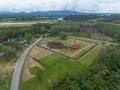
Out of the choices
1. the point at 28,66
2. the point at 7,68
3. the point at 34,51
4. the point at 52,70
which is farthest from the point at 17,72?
the point at 34,51

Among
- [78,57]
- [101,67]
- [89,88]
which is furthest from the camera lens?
[78,57]

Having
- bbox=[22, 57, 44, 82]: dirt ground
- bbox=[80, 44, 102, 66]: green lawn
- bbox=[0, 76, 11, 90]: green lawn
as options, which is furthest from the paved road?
bbox=[80, 44, 102, 66]: green lawn

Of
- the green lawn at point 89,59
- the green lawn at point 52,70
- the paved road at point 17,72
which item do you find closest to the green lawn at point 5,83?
the paved road at point 17,72

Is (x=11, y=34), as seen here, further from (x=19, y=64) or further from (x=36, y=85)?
(x=36, y=85)

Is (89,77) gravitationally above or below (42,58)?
above

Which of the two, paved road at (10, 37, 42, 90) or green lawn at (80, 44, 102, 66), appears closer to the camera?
paved road at (10, 37, 42, 90)

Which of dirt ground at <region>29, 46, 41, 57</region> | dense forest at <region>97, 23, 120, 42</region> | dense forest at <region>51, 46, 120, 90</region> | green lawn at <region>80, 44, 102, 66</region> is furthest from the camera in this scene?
dense forest at <region>97, 23, 120, 42</region>

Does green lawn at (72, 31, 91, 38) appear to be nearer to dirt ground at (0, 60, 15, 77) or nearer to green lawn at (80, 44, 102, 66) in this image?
green lawn at (80, 44, 102, 66)

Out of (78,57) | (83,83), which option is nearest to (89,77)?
(83,83)

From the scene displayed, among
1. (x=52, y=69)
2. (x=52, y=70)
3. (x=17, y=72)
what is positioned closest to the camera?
(x=17, y=72)

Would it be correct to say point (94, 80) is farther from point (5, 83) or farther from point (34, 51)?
point (34, 51)

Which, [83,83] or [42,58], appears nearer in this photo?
[83,83]
